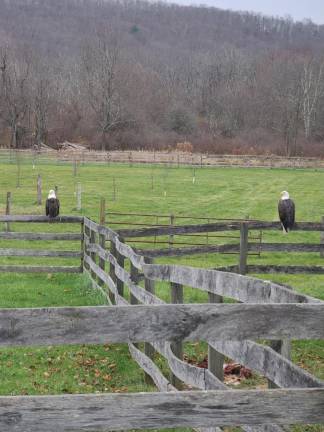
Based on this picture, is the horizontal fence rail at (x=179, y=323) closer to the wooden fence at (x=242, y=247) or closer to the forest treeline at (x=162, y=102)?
the wooden fence at (x=242, y=247)

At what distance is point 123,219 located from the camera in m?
26.3

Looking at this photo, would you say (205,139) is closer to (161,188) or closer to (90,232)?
(161,188)

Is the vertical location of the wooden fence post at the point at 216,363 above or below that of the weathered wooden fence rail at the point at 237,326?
below

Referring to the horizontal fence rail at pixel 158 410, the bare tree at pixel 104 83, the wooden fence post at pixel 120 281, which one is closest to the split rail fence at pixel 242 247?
the wooden fence post at pixel 120 281

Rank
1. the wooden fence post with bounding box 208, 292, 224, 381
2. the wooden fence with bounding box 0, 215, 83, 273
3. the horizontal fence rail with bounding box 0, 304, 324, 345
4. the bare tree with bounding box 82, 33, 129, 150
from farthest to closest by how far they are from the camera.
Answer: the bare tree with bounding box 82, 33, 129, 150, the wooden fence with bounding box 0, 215, 83, 273, the wooden fence post with bounding box 208, 292, 224, 381, the horizontal fence rail with bounding box 0, 304, 324, 345

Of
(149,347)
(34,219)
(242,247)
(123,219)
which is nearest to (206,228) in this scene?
(242,247)

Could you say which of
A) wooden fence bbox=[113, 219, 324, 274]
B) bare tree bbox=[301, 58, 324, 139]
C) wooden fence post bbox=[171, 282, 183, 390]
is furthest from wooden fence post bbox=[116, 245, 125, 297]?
bare tree bbox=[301, 58, 324, 139]

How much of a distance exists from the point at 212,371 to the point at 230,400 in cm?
145

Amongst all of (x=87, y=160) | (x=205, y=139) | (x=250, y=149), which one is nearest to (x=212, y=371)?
(x=87, y=160)

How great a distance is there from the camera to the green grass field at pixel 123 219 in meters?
→ 7.13

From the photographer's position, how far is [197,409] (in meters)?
3.19

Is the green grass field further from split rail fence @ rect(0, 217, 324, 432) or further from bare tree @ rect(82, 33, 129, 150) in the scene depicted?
bare tree @ rect(82, 33, 129, 150)

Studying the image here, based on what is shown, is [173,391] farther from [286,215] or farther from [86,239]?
[286,215]

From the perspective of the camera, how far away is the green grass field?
281 inches
